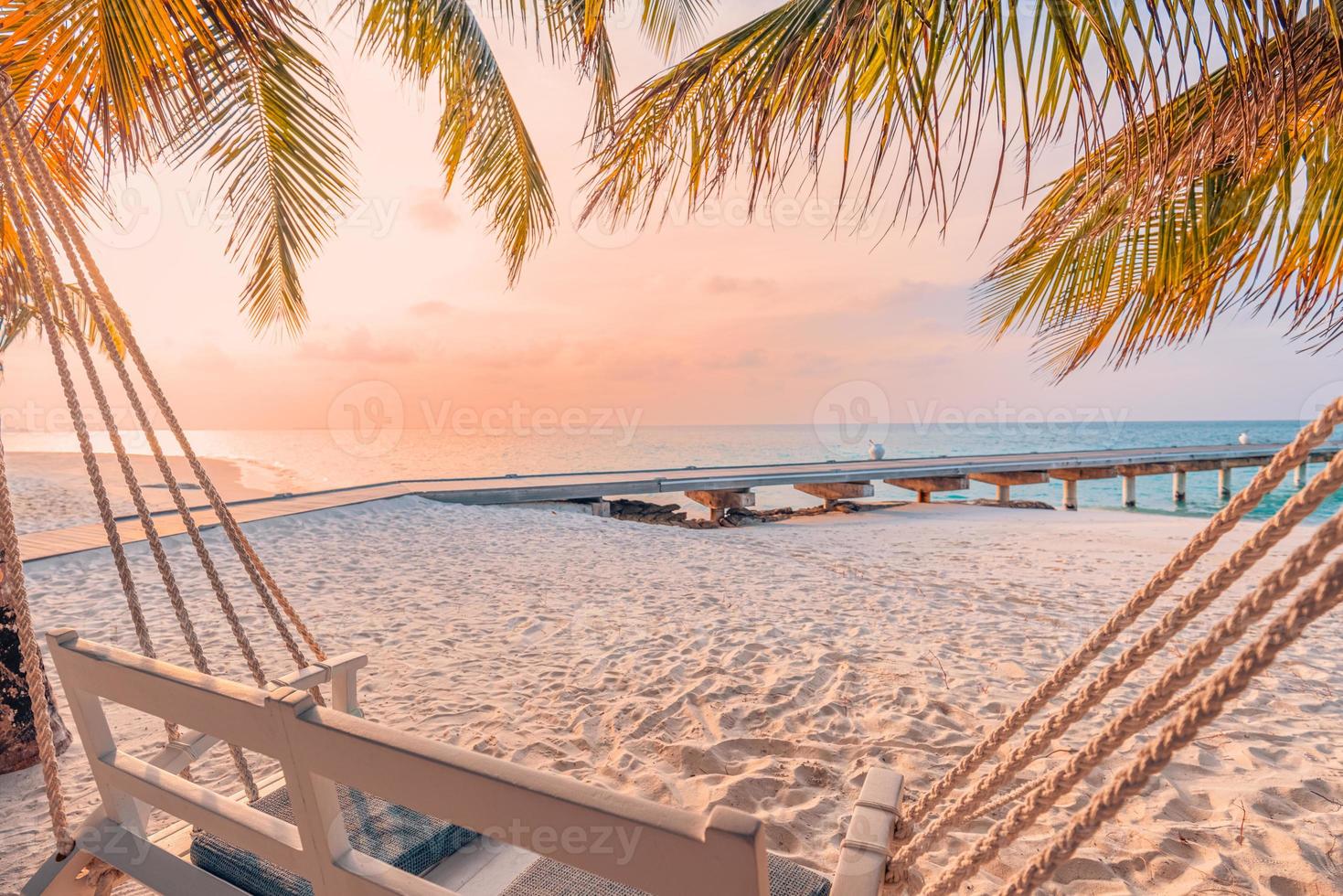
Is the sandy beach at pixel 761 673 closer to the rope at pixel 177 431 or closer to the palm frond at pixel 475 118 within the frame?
the rope at pixel 177 431

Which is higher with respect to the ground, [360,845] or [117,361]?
[117,361]

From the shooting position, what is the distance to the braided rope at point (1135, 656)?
0.78 meters

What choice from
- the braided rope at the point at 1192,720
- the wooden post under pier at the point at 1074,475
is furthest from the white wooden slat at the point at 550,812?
the wooden post under pier at the point at 1074,475

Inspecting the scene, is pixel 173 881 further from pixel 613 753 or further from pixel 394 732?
pixel 613 753

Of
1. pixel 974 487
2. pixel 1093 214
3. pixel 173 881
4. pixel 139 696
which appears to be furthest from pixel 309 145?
pixel 974 487

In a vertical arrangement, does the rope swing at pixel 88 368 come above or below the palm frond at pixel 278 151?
below

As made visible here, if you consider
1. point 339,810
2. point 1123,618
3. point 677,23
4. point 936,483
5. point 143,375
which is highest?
point 677,23

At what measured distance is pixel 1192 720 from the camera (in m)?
0.74

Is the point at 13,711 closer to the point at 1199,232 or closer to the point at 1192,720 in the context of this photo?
the point at 1192,720

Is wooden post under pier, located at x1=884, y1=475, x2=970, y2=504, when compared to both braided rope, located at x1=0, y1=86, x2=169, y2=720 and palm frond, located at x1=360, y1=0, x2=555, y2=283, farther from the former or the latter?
braided rope, located at x1=0, y1=86, x2=169, y2=720

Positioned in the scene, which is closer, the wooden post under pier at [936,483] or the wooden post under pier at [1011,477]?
the wooden post under pier at [936,483]

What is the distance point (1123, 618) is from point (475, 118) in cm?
460

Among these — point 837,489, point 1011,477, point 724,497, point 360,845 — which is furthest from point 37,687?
point 1011,477

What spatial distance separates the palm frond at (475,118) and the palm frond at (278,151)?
31.0 inches
